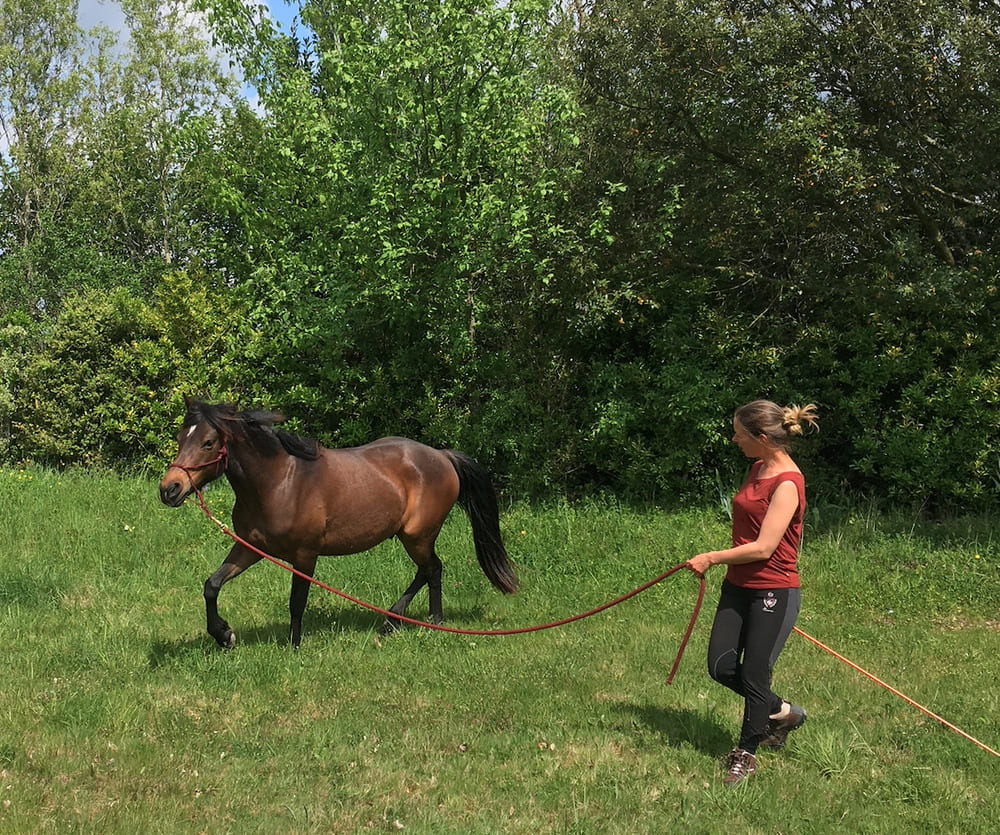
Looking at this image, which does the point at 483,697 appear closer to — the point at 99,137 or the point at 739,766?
the point at 739,766

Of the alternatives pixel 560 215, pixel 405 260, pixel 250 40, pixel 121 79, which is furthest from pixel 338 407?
pixel 121 79

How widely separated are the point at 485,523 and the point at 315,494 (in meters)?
1.73

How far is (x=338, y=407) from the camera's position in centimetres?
1301

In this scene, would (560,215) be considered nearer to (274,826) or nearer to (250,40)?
(250,40)

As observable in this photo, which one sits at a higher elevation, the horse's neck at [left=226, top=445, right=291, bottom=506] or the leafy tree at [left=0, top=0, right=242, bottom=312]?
the leafy tree at [left=0, top=0, right=242, bottom=312]

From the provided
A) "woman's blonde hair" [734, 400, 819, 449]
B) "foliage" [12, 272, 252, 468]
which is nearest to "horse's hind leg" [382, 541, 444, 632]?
"woman's blonde hair" [734, 400, 819, 449]

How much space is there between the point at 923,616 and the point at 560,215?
6.59 metres

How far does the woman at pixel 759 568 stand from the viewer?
4.12 metres

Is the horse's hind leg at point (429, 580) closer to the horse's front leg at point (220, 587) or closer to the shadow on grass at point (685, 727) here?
the horse's front leg at point (220, 587)

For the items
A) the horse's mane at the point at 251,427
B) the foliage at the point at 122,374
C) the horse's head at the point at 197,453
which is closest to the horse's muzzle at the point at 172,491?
the horse's head at the point at 197,453

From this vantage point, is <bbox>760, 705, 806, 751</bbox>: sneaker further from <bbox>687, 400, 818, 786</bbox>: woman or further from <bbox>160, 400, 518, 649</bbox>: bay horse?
<bbox>160, 400, 518, 649</bbox>: bay horse

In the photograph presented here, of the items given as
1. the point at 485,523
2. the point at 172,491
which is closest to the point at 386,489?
the point at 485,523

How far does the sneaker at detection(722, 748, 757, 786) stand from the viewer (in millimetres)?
4262

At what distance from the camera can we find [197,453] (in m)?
5.87
